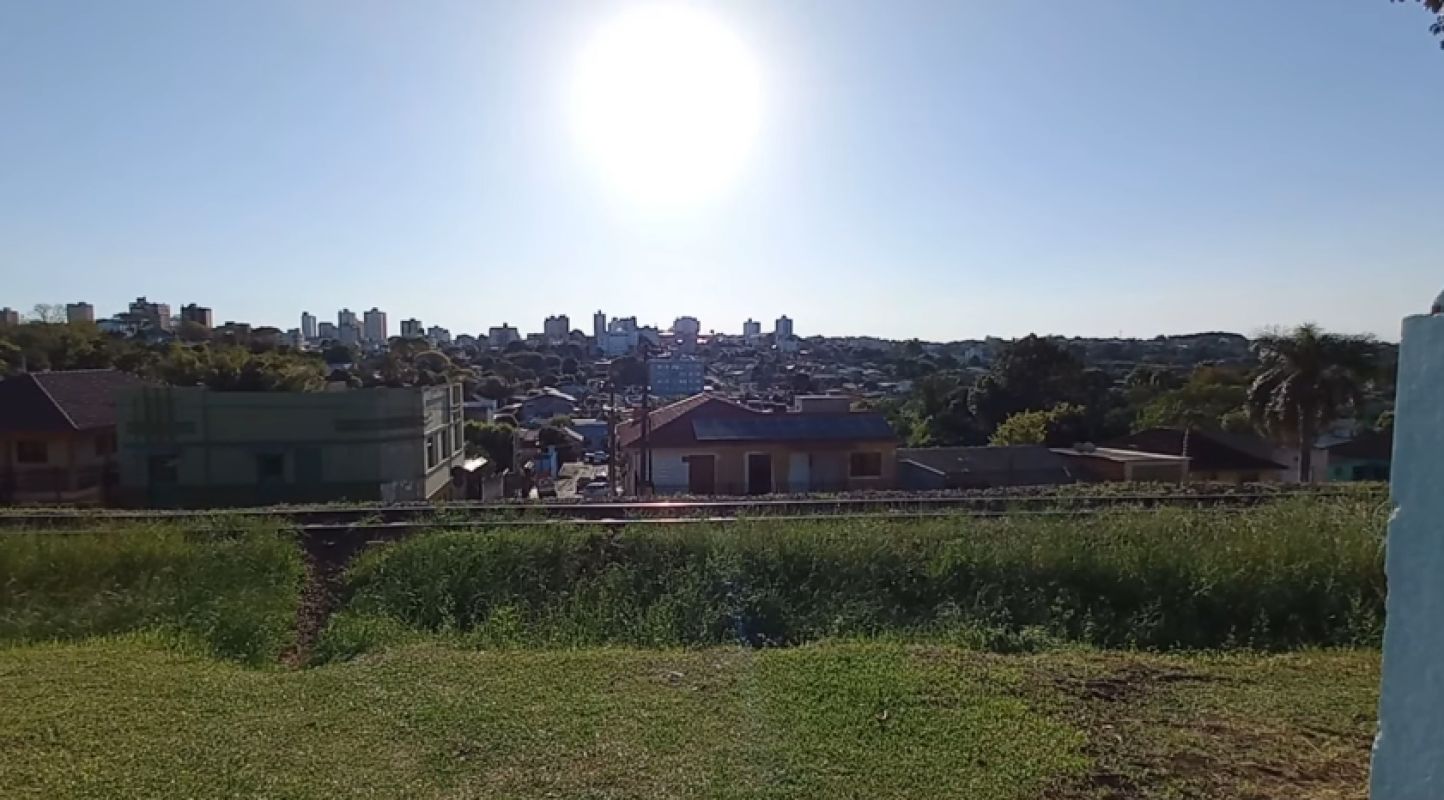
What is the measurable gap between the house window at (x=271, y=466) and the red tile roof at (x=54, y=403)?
3.55 metres

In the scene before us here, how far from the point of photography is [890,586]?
7707 mm

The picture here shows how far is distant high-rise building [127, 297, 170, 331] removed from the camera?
76.6m

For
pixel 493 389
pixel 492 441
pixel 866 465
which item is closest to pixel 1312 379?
pixel 866 465

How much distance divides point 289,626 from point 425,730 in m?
3.08

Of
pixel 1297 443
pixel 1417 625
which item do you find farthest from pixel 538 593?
pixel 1297 443

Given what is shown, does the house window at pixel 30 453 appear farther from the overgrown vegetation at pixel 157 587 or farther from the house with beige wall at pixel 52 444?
the overgrown vegetation at pixel 157 587

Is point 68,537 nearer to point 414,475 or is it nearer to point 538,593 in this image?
point 538,593

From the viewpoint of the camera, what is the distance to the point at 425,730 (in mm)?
4816

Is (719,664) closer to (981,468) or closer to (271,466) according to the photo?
(981,468)

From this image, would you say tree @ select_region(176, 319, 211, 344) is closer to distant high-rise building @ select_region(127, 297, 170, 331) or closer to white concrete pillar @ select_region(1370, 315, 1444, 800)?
distant high-rise building @ select_region(127, 297, 170, 331)

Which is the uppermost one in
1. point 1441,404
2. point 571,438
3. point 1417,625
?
point 1441,404

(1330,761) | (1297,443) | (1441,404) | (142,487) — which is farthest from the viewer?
(1297,443)

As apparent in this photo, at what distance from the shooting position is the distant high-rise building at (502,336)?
133375 millimetres

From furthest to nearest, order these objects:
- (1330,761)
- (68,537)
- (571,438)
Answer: (571,438) → (68,537) → (1330,761)
